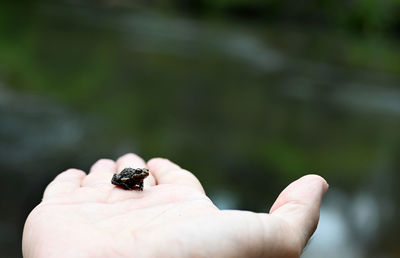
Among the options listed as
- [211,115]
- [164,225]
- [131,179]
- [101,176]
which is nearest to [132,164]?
[101,176]

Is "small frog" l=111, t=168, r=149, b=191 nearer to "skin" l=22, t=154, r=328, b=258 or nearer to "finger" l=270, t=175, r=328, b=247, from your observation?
"skin" l=22, t=154, r=328, b=258

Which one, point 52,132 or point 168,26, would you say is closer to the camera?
point 52,132

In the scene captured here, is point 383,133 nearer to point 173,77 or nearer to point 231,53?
point 173,77

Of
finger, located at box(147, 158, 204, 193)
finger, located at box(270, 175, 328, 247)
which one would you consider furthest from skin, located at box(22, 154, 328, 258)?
finger, located at box(147, 158, 204, 193)

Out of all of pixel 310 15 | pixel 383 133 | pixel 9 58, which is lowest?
pixel 383 133

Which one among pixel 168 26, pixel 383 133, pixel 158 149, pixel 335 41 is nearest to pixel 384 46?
pixel 335 41

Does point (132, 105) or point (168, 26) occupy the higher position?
point (168, 26)
